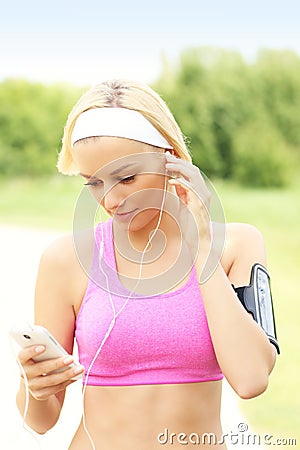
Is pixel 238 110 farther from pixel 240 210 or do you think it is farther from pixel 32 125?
pixel 32 125

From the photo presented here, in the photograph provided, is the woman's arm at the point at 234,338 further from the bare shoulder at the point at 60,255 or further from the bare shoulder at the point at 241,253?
the bare shoulder at the point at 60,255

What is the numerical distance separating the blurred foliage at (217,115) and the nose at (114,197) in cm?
2010

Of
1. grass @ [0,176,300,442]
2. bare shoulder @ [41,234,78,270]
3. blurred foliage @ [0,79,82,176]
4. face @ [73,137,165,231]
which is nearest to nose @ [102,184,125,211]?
face @ [73,137,165,231]

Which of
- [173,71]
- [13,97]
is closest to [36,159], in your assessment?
[13,97]

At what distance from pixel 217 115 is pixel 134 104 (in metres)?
21.3

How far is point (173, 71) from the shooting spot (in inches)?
918

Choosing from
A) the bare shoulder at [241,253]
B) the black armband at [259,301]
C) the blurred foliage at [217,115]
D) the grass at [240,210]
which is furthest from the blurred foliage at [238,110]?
the black armband at [259,301]

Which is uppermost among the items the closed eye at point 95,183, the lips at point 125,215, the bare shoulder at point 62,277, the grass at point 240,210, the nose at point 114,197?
the closed eye at point 95,183

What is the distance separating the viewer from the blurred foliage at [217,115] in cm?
2247

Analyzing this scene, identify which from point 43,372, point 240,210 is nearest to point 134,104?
point 43,372

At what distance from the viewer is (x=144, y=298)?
1894 mm

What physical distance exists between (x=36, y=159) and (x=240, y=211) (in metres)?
5.39

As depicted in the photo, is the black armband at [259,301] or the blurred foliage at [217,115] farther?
the blurred foliage at [217,115]

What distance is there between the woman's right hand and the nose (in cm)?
32
